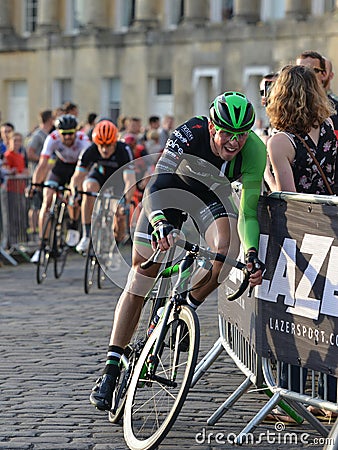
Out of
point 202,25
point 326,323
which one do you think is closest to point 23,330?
point 326,323

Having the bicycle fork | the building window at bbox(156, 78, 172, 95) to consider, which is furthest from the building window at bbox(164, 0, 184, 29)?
the bicycle fork

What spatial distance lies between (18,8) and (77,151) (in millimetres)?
43400

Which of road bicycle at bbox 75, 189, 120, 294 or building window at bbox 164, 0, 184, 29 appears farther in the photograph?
building window at bbox 164, 0, 184, 29

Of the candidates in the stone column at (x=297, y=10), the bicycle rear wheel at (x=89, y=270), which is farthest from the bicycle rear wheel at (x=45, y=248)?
the stone column at (x=297, y=10)

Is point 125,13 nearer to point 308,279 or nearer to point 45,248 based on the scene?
point 45,248

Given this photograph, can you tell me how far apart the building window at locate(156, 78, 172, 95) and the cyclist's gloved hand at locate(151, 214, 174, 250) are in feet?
145

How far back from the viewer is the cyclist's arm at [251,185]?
8086 mm

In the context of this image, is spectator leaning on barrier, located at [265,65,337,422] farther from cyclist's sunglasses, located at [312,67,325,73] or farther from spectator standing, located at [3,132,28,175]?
spectator standing, located at [3,132,28,175]

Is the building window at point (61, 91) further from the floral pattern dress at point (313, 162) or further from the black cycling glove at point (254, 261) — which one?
the black cycling glove at point (254, 261)

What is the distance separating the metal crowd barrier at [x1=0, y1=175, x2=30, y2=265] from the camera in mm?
20312

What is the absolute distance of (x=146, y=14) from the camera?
52.8 metres

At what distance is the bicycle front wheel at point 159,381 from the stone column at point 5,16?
52731 millimetres

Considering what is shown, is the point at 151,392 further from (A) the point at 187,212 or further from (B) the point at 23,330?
(B) the point at 23,330

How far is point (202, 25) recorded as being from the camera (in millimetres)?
50219
